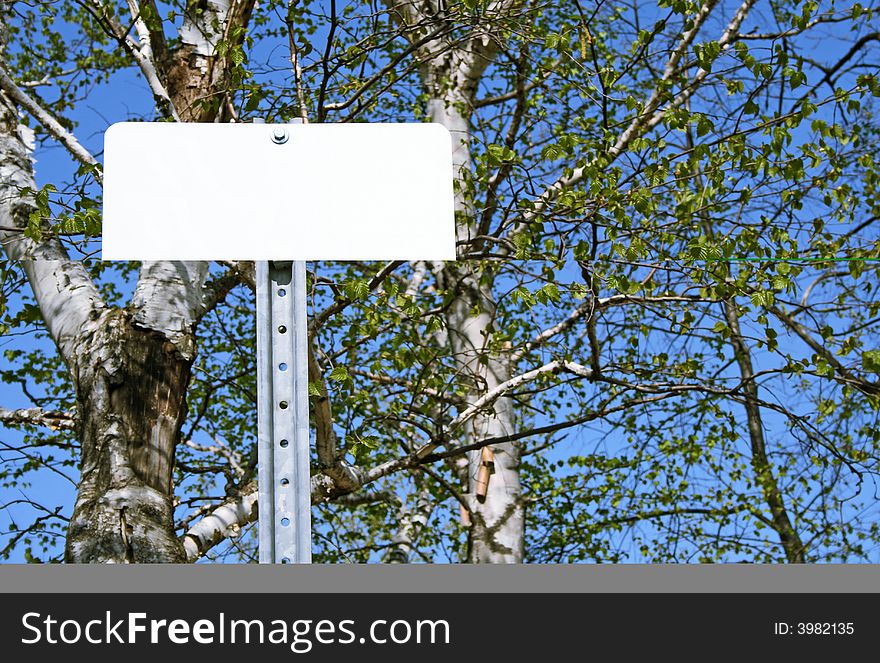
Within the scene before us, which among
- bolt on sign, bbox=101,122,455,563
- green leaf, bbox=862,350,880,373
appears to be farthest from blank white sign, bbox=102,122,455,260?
green leaf, bbox=862,350,880,373

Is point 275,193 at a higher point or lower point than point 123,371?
lower

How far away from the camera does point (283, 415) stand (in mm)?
1396

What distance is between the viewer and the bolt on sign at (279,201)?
58.8 inches

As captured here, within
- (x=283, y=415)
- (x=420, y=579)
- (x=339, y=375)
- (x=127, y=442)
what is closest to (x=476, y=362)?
(x=339, y=375)

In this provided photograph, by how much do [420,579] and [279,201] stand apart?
0.68 m

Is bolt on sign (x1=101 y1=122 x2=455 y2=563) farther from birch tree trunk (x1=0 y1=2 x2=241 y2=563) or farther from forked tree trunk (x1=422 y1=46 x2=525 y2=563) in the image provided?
forked tree trunk (x1=422 y1=46 x2=525 y2=563)

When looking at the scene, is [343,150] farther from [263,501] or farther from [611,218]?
[611,218]

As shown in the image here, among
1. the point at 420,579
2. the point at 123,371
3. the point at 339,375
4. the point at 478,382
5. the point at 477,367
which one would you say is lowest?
the point at 420,579

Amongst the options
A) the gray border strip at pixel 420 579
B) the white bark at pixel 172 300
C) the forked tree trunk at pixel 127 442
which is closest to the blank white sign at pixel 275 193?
the gray border strip at pixel 420 579

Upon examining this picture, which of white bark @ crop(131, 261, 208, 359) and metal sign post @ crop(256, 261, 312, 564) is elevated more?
white bark @ crop(131, 261, 208, 359)

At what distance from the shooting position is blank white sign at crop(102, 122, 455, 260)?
1525 mm

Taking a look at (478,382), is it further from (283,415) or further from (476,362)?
(283,415)

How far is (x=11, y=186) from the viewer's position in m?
5.37
